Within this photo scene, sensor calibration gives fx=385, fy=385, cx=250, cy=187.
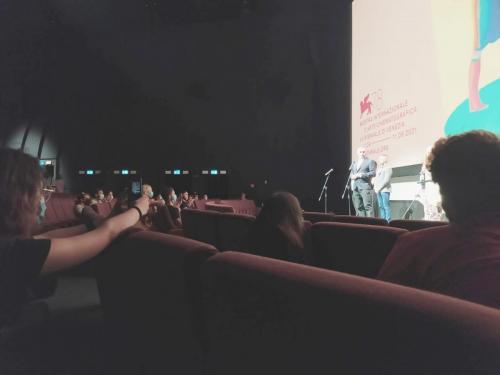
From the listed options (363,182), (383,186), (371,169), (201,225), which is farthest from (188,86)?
(201,225)

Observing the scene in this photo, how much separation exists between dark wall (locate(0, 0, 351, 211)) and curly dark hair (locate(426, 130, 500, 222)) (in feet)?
28.4

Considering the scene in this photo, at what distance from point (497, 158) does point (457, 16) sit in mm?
3734

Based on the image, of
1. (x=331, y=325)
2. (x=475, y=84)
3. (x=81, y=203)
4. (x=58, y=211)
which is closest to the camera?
(x=331, y=325)

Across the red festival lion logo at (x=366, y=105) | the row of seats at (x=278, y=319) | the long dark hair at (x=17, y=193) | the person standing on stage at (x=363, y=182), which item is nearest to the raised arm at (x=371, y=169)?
the person standing on stage at (x=363, y=182)

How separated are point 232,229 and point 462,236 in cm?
168

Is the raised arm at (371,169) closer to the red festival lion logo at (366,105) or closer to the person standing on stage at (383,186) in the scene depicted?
the person standing on stage at (383,186)

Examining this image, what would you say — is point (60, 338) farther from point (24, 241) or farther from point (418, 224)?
point (418, 224)

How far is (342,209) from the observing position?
9461mm

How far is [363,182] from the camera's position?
6.05m

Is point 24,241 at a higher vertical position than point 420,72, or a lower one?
lower

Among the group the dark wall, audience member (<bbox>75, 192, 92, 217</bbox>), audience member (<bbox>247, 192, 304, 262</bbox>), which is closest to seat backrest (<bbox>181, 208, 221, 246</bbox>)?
audience member (<bbox>247, 192, 304, 262</bbox>)

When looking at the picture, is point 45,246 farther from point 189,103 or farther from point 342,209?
point 189,103

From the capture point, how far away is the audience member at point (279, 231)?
71.1 inches

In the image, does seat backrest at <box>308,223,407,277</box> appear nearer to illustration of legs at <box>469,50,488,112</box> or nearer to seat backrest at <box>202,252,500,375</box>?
seat backrest at <box>202,252,500,375</box>
